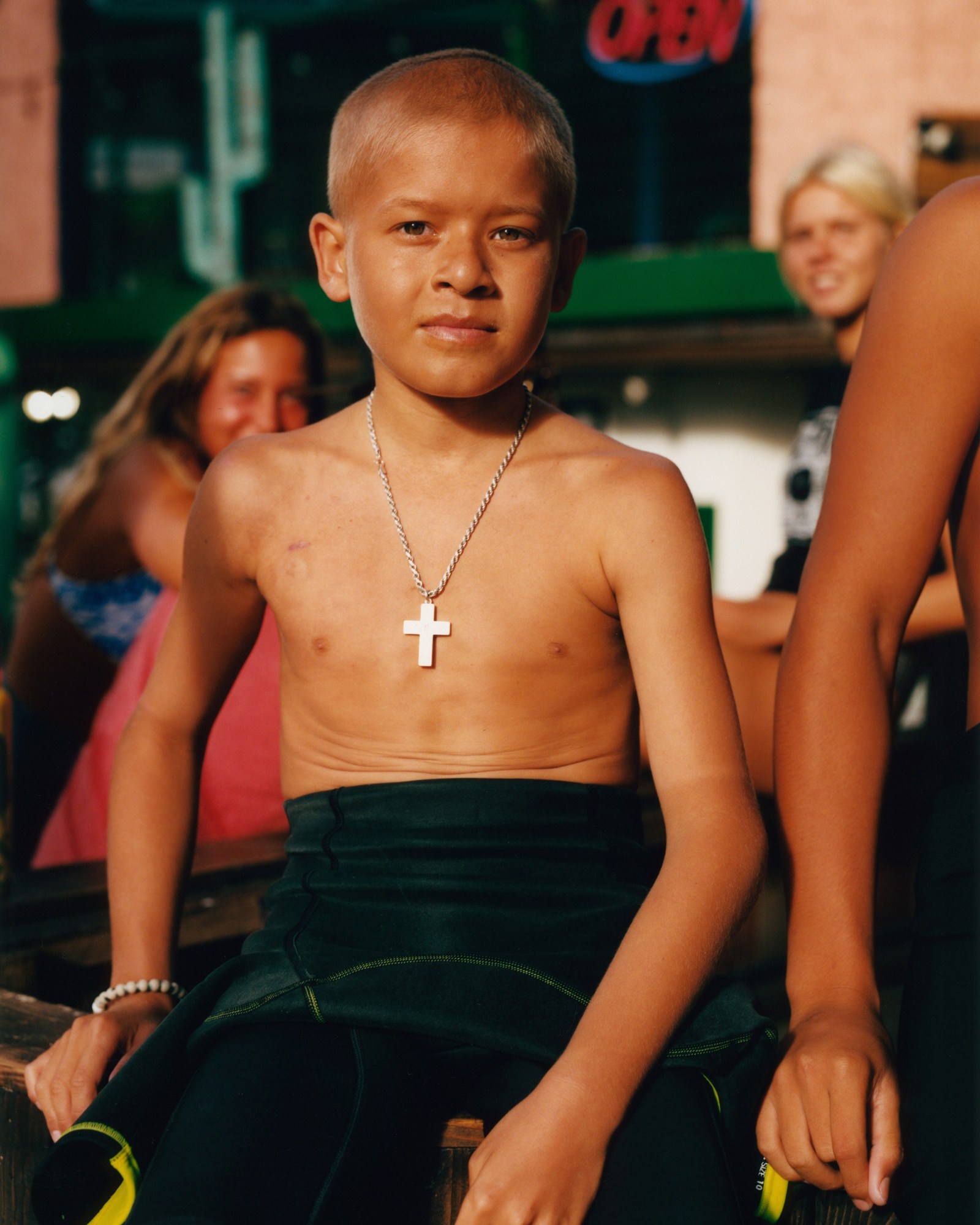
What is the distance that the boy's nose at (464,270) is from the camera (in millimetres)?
1312

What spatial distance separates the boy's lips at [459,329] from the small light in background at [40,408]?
9.19 meters

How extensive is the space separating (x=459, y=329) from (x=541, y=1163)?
0.81m

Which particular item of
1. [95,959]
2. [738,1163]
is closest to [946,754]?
[738,1163]

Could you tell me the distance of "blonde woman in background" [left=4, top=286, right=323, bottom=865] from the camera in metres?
2.93

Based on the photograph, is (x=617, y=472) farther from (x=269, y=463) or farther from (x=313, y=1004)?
(x=313, y=1004)

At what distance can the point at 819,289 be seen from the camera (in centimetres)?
329

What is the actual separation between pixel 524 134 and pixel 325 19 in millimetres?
8997

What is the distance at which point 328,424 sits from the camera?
5.21 feet

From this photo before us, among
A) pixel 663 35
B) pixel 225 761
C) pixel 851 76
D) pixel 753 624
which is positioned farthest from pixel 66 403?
pixel 753 624

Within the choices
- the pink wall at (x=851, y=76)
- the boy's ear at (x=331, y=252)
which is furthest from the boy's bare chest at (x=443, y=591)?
the pink wall at (x=851, y=76)

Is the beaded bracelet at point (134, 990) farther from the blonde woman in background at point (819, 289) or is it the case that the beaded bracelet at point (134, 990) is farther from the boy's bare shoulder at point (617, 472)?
the blonde woman in background at point (819, 289)

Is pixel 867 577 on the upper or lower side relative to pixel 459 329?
lower

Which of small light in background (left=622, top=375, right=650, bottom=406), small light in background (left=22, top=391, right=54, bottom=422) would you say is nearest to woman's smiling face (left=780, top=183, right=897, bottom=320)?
small light in background (left=622, top=375, right=650, bottom=406)

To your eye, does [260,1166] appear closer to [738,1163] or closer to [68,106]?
[738,1163]
